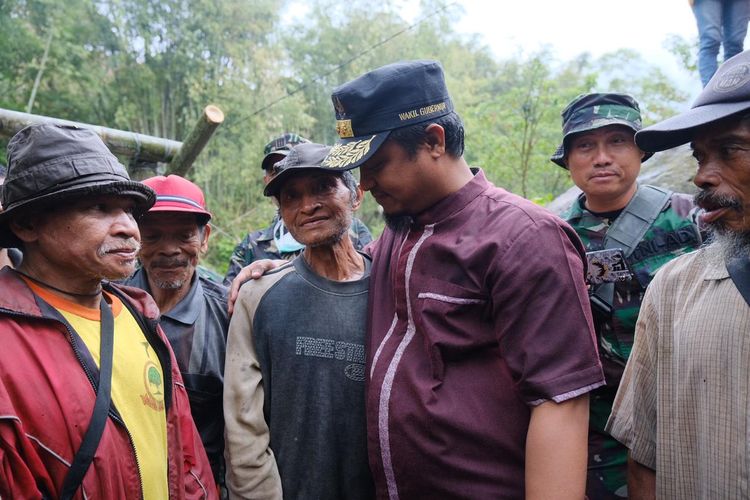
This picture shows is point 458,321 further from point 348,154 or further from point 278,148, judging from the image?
point 278,148

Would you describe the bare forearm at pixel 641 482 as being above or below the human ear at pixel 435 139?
below

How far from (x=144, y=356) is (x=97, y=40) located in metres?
18.5

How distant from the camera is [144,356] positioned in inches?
80.4

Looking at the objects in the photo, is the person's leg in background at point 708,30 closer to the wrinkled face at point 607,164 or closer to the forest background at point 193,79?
the wrinkled face at point 607,164

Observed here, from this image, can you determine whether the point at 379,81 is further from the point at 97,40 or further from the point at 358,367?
the point at 97,40

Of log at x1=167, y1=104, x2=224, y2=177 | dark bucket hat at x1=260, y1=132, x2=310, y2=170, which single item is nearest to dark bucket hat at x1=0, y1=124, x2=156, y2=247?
dark bucket hat at x1=260, y1=132, x2=310, y2=170

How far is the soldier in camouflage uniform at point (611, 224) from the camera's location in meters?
2.48

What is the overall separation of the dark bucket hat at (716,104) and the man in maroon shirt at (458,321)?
1.42 feet

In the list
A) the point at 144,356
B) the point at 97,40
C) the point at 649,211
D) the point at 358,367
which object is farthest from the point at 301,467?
the point at 97,40

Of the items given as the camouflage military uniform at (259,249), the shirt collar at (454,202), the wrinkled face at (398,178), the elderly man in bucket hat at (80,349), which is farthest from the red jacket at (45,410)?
the camouflage military uniform at (259,249)

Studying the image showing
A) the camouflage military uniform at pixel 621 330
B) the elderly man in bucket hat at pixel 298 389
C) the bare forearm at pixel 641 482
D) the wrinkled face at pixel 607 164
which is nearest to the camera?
the bare forearm at pixel 641 482

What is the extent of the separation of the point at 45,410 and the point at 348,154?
3.98 ft

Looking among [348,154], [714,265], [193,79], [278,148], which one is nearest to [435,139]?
[348,154]

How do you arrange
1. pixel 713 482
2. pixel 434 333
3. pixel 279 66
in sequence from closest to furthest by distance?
pixel 713 482 < pixel 434 333 < pixel 279 66
